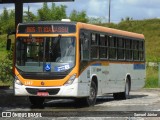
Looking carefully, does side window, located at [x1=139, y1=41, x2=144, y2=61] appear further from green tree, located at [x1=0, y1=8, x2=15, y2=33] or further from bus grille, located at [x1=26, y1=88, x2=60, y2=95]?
green tree, located at [x1=0, y1=8, x2=15, y2=33]

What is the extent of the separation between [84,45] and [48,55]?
130cm

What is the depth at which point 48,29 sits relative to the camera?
1791cm

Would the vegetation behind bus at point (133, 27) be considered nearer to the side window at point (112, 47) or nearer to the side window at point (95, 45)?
the side window at point (112, 47)

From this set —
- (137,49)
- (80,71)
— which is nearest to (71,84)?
(80,71)

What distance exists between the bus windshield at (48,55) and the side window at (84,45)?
0.46 m

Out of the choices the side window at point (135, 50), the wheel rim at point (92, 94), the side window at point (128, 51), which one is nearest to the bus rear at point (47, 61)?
the wheel rim at point (92, 94)

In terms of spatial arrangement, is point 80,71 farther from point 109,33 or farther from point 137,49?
point 137,49

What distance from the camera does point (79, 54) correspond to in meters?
17.6

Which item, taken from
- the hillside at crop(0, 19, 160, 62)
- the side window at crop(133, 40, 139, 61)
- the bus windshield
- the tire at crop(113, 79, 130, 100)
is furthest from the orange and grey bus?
the hillside at crop(0, 19, 160, 62)

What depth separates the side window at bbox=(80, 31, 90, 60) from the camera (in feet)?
59.0

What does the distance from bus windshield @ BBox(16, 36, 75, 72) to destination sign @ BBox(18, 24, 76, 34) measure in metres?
0.23

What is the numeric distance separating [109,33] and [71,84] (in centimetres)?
413

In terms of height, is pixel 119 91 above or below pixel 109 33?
below

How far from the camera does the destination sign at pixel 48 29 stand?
58.4 feet
